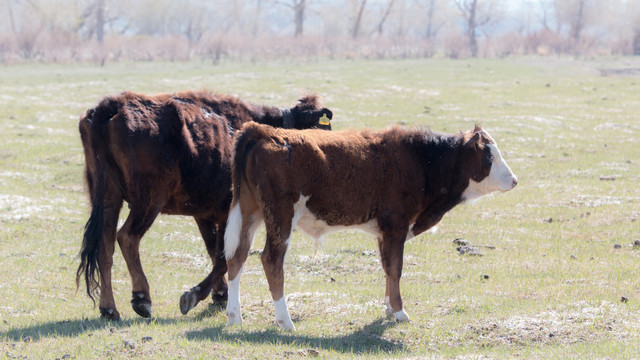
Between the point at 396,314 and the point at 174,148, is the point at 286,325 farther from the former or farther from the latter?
the point at 174,148

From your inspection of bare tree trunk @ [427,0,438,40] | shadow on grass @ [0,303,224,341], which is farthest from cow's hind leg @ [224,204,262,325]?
bare tree trunk @ [427,0,438,40]

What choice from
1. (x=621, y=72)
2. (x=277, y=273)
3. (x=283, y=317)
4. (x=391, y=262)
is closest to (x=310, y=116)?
(x=391, y=262)

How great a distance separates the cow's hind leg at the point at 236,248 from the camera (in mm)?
7617

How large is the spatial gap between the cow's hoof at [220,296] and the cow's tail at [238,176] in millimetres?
1281

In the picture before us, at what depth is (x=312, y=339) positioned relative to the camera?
7152 mm

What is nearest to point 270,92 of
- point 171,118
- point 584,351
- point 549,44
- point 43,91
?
point 43,91

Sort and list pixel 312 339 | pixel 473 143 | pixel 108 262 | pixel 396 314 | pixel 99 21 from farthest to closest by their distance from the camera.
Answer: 1. pixel 99 21
2. pixel 473 143
3. pixel 396 314
4. pixel 108 262
5. pixel 312 339

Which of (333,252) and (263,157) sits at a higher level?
Answer: (263,157)

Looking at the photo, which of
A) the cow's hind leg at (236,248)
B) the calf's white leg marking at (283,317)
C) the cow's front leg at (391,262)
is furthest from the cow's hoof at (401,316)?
the cow's hind leg at (236,248)

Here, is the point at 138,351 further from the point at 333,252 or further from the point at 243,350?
the point at 333,252

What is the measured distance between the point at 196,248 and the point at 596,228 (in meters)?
6.95

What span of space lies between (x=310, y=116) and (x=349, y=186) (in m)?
2.14

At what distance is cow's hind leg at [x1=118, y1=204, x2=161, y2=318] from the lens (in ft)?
25.7

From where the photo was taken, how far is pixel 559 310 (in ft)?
26.5
